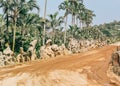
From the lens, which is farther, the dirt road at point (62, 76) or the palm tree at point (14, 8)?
the palm tree at point (14, 8)

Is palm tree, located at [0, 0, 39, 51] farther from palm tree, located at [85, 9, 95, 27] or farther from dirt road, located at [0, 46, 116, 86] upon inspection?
palm tree, located at [85, 9, 95, 27]

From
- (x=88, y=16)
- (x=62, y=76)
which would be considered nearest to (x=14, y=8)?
(x=62, y=76)

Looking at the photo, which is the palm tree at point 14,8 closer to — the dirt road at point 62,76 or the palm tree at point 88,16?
the dirt road at point 62,76

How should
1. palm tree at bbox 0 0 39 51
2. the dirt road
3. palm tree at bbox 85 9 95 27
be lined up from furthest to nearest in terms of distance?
palm tree at bbox 85 9 95 27 → palm tree at bbox 0 0 39 51 → the dirt road

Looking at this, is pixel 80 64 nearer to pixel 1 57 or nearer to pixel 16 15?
pixel 1 57

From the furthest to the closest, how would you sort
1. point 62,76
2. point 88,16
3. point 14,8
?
point 88,16 < point 14,8 < point 62,76

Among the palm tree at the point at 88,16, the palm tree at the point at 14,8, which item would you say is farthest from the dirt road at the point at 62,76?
the palm tree at the point at 88,16

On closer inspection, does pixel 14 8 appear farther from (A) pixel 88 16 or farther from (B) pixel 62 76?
(A) pixel 88 16

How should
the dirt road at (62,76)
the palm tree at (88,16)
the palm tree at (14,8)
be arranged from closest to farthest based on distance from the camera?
1. the dirt road at (62,76)
2. the palm tree at (14,8)
3. the palm tree at (88,16)

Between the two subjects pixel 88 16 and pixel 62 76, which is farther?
pixel 88 16

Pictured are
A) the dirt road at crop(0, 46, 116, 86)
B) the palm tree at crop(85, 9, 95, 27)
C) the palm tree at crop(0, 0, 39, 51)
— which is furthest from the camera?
the palm tree at crop(85, 9, 95, 27)

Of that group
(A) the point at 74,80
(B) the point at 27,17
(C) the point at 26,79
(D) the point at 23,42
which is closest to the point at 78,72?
(A) the point at 74,80

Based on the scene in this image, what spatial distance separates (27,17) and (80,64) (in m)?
29.8

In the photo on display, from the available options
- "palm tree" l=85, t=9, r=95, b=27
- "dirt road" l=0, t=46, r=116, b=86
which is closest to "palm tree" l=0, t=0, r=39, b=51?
"dirt road" l=0, t=46, r=116, b=86
